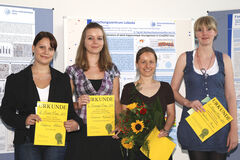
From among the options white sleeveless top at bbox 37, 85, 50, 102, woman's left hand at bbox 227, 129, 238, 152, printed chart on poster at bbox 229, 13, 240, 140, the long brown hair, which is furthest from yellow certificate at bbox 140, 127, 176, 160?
printed chart on poster at bbox 229, 13, 240, 140

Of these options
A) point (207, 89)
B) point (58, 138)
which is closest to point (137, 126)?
point (58, 138)

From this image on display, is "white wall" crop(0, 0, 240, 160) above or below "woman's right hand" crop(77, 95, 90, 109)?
above

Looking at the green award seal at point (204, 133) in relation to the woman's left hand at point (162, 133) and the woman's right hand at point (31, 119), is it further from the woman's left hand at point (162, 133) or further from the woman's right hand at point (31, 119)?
the woman's right hand at point (31, 119)

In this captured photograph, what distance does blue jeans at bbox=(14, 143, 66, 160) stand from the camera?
1961 millimetres

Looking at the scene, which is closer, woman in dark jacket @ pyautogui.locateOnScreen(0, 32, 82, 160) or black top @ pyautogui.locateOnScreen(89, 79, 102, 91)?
woman in dark jacket @ pyautogui.locateOnScreen(0, 32, 82, 160)

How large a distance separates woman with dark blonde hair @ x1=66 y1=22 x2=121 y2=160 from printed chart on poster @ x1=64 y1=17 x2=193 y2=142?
30.5 inches

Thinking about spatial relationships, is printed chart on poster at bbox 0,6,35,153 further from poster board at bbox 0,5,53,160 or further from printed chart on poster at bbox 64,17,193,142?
printed chart on poster at bbox 64,17,193,142

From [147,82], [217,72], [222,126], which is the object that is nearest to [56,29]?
[147,82]

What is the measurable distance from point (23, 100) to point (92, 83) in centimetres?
63

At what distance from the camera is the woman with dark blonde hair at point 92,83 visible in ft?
7.30

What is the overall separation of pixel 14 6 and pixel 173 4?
2.23 meters

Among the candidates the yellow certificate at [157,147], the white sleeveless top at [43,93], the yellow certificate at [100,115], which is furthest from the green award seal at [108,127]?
the white sleeveless top at [43,93]

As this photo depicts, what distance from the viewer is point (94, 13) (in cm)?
350

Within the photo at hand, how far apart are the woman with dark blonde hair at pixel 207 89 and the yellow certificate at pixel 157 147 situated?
0.88ft
